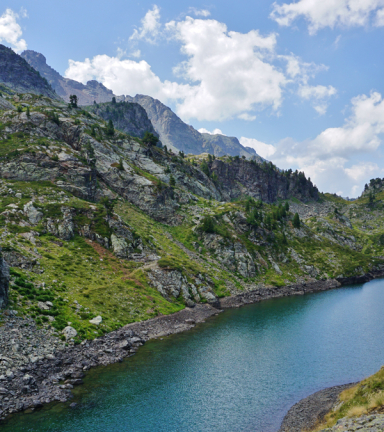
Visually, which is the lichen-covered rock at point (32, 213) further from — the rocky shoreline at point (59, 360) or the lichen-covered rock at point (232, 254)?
the lichen-covered rock at point (232, 254)

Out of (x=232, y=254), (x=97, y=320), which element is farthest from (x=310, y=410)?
(x=232, y=254)

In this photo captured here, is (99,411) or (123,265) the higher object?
(123,265)

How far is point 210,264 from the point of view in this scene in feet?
384

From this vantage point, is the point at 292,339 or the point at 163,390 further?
the point at 292,339

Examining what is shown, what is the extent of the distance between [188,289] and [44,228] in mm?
51654

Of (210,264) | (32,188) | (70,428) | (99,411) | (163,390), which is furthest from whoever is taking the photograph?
(210,264)

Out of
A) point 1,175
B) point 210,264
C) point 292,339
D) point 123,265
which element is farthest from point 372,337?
point 1,175

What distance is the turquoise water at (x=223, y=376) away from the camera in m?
36.2

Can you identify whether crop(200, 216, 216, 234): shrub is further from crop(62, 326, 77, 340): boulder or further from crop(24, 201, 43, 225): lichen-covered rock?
crop(62, 326, 77, 340): boulder

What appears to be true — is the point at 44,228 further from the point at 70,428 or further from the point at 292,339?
the point at 292,339

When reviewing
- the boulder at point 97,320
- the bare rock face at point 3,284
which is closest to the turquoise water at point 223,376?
the boulder at point 97,320

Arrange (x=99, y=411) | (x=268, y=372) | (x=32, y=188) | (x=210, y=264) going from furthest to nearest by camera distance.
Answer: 1. (x=210, y=264)
2. (x=32, y=188)
3. (x=268, y=372)
4. (x=99, y=411)

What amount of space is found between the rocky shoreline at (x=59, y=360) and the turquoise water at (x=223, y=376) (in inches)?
78.1

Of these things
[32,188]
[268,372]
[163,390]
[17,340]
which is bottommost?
[268,372]
